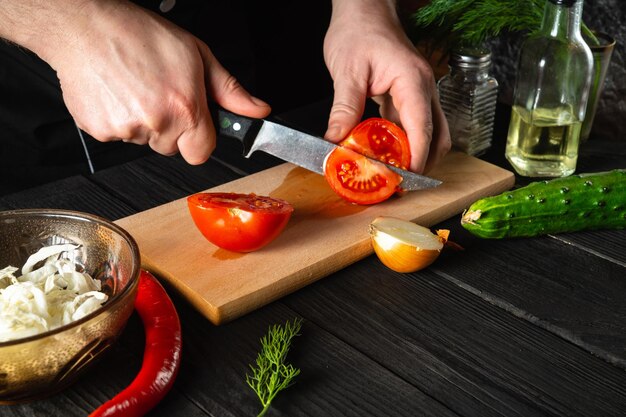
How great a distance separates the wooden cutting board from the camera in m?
1.43

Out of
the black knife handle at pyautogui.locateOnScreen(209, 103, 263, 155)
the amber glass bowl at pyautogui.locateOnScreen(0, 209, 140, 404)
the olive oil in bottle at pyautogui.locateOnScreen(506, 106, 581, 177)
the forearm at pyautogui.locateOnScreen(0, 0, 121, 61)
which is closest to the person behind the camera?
the amber glass bowl at pyautogui.locateOnScreen(0, 209, 140, 404)

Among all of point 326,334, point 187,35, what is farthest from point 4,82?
point 326,334

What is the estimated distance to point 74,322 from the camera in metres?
1.07

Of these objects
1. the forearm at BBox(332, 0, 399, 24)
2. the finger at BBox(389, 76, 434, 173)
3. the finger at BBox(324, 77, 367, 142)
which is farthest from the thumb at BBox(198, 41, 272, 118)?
the forearm at BBox(332, 0, 399, 24)

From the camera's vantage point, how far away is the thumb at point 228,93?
1.64 metres

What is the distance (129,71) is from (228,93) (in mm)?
235

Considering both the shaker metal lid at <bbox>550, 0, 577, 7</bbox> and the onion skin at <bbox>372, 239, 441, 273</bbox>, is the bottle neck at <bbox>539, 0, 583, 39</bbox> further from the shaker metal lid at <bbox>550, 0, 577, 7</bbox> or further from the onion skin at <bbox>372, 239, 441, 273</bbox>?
the onion skin at <bbox>372, 239, 441, 273</bbox>

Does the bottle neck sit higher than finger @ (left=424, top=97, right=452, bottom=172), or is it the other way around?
the bottle neck

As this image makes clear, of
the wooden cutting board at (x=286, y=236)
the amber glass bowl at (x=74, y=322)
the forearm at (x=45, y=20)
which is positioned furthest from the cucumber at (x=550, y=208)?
the forearm at (x=45, y=20)

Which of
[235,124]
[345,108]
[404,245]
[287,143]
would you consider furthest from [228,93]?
[404,245]

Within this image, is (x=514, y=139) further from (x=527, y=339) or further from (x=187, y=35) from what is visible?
(x=187, y=35)

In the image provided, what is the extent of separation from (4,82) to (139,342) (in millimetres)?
1345

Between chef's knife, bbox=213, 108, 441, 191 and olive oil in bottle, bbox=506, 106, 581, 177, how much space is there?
1.14ft

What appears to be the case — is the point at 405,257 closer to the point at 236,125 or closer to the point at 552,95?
the point at 236,125
